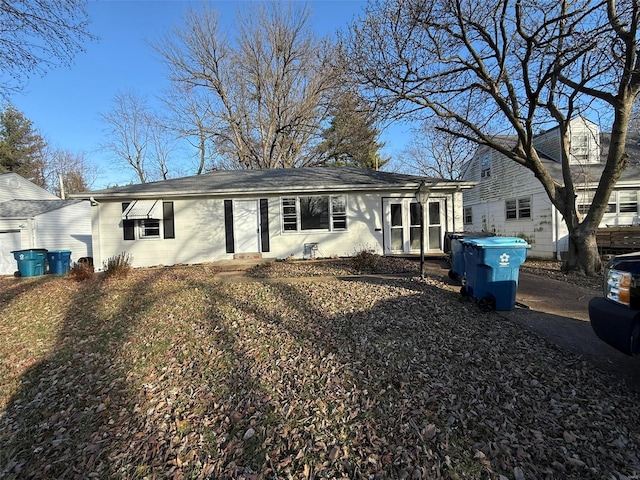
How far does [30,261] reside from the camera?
11641 millimetres

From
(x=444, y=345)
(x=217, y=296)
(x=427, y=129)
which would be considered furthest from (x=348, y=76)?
(x=444, y=345)

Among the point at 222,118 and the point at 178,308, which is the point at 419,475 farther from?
the point at 222,118

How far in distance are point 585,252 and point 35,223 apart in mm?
24123

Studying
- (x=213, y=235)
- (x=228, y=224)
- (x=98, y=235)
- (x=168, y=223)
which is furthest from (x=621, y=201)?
(x=98, y=235)

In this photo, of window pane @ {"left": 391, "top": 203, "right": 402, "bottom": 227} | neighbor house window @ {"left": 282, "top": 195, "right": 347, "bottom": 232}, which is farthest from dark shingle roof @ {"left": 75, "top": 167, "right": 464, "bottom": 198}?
window pane @ {"left": 391, "top": 203, "right": 402, "bottom": 227}

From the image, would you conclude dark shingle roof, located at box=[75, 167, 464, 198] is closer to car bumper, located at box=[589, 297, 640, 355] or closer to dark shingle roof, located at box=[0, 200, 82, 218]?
car bumper, located at box=[589, 297, 640, 355]

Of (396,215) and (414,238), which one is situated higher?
(396,215)

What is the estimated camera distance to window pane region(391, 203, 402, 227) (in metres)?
11.7

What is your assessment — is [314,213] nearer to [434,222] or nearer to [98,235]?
[434,222]

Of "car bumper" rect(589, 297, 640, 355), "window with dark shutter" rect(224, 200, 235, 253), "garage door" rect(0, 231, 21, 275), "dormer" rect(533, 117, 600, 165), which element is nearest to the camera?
"car bumper" rect(589, 297, 640, 355)

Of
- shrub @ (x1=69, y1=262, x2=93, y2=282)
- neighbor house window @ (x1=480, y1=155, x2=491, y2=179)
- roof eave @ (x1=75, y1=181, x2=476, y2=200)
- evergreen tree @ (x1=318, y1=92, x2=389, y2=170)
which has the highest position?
evergreen tree @ (x1=318, y1=92, x2=389, y2=170)

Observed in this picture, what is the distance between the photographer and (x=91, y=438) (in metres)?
2.72

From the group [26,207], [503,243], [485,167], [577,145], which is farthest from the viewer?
[26,207]

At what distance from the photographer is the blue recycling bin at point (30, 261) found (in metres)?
11.6
